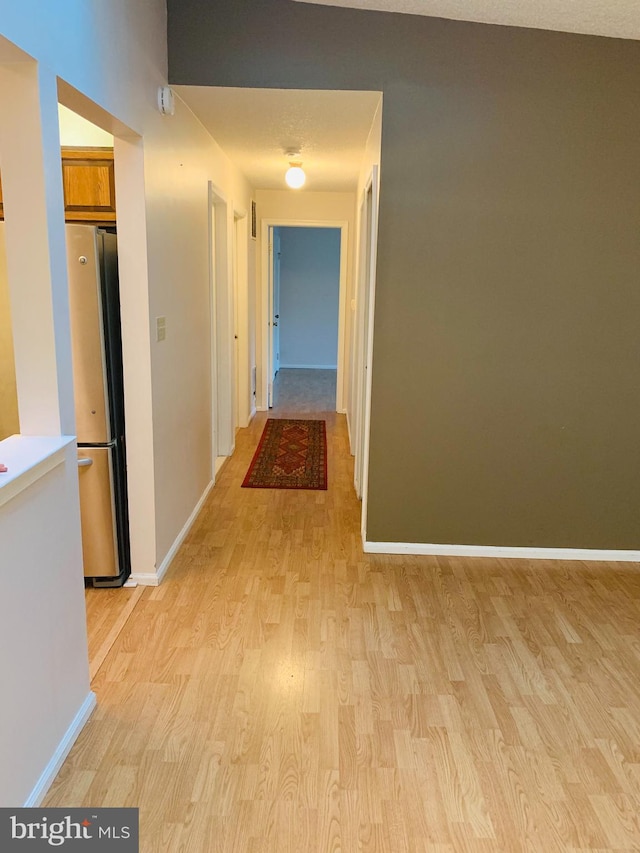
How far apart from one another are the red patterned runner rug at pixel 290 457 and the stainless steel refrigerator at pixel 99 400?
1531 millimetres

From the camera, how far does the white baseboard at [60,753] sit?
5.34 feet

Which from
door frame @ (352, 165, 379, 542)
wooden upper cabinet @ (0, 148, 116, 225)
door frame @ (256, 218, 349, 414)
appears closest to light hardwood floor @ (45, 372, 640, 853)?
door frame @ (352, 165, 379, 542)

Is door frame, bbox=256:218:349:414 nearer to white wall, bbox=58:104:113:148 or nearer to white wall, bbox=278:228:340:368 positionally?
white wall, bbox=278:228:340:368

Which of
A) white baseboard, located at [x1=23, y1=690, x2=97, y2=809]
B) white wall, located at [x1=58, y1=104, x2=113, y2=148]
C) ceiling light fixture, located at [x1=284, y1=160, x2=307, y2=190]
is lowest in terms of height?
white baseboard, located at [x1=23, y1=690, x2=97, y2=809]

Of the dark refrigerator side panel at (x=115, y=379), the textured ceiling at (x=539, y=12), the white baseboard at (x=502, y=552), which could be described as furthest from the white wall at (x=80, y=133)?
the white baseboard at (x=502, y=552)

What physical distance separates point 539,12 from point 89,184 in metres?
2.09

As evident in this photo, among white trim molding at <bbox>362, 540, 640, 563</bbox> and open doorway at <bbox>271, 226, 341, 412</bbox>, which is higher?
open doorway at <bbox>271, 226, 341, 412</bbox>

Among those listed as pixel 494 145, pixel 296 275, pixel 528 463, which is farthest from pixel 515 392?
pixel 296 275

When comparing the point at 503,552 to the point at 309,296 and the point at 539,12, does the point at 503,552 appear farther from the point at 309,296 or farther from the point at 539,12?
the point at 309,296

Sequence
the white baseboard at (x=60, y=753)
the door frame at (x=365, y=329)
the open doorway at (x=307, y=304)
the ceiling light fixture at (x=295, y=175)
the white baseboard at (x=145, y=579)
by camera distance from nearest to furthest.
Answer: the white baseboard at (x=60, y=753), the white baseboard at (x=145, y=579), the door frame at (x=365, y=329), the ceiling light fixture at (x=295, y=175), the open doorway at (x=307, y=304)

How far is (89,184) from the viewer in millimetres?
2658

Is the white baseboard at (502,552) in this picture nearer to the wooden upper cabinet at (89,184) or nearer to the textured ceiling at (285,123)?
the wooden upper cabinet at (89,184)

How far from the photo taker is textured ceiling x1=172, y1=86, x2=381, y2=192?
2.91 meters

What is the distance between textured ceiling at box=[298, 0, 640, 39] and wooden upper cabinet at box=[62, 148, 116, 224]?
1183 millimetres
